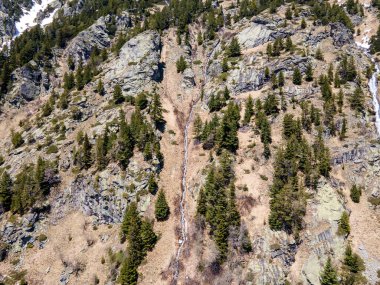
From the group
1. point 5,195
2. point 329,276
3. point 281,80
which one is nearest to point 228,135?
point 281,80

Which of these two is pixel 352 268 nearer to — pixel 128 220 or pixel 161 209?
pixel 161 209

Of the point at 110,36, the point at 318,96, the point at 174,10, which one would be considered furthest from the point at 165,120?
the point at 174,10

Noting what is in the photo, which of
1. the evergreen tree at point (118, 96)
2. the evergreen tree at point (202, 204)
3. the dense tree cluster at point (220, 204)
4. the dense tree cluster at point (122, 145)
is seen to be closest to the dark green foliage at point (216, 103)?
the dense tree cluster at point (122, 145)

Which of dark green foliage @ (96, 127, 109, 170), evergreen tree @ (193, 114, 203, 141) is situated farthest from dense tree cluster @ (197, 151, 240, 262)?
dark green foliage @ (96, 127, 109, 170)

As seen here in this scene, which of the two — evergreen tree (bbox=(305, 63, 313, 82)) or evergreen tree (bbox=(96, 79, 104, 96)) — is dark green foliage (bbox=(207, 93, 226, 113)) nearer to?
evergreen tree (bbox=(305, 63, 313, 82))

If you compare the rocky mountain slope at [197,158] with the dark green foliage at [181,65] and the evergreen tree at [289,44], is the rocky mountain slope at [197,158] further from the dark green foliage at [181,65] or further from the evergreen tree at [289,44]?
the dark green foliage at [181,65]

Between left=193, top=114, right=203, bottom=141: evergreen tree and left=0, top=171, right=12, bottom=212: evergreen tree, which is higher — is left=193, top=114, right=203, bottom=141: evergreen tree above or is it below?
below
